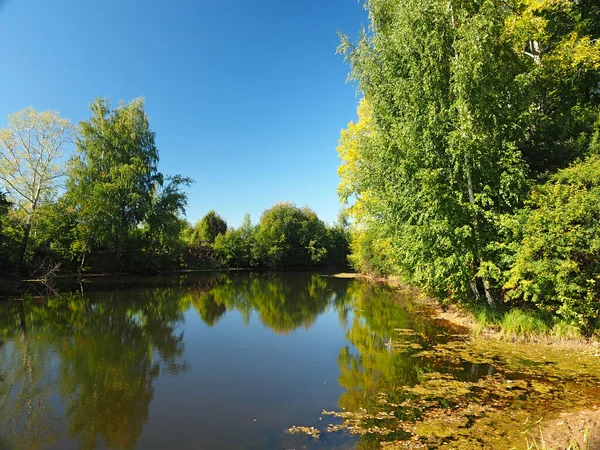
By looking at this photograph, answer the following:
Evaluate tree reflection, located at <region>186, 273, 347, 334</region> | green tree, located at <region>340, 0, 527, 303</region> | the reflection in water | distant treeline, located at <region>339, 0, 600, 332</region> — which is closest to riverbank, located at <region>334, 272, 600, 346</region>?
distant treeline, located at <region>339, 0, 600, 332</region>

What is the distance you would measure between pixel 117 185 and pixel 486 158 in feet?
105

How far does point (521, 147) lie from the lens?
13352 mm

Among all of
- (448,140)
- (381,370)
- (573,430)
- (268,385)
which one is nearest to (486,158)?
(448,140)

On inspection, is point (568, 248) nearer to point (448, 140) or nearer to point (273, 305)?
point (448, 140)

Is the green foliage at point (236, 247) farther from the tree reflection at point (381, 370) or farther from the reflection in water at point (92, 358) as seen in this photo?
the tree reflection at point (381, 370)

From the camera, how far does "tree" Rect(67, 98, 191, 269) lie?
3281cm

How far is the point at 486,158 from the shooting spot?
1222 centimetres

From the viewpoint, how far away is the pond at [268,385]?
579 cm

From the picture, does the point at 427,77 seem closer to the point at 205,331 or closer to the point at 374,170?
the point at 374,170

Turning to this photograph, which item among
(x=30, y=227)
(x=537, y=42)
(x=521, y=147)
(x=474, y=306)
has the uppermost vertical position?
(x=537, y=42)

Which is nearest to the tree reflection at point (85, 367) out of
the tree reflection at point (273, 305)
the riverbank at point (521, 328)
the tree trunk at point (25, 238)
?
the tree reflection at point (273, 305)

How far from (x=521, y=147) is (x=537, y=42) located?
268 inches

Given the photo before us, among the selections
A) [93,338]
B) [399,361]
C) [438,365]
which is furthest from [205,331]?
[438,365]

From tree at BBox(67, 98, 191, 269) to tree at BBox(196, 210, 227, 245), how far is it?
22.0 metres
